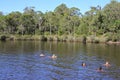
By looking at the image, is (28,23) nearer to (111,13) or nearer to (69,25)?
(69,25)

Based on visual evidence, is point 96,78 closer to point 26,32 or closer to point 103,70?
point 103,70

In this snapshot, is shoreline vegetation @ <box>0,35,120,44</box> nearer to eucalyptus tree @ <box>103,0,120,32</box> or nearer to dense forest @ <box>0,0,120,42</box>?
dense forest @ <box>0,0,120,42</box>

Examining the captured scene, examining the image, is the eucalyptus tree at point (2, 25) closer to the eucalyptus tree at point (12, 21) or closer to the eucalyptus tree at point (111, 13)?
the eucalyptus tree at point (12, 21)

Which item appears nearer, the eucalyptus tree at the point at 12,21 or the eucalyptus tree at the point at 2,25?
the eucalyptus tree at the point at 2,25

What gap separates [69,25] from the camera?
151000 mm

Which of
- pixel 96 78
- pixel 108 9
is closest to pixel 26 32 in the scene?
pixel 108 9

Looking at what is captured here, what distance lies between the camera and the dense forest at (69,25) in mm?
138625

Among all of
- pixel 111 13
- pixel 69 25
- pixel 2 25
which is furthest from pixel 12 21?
pixel 111 13

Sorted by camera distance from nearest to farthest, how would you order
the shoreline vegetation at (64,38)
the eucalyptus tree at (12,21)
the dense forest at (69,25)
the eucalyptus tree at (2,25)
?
the shoreline vegetation at (64,38) → the dense forest at (69,25) → the eucalyptus tree at (2,25) → the eucalyptus tree at (12,21)

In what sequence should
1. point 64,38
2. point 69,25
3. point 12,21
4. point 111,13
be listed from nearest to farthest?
point 64,38 → point 111,13 → point 69,25 → point 12,21

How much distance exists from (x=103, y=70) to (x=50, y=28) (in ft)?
363

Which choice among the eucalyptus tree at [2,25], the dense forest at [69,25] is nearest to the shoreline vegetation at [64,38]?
the dense forest at [69,25]

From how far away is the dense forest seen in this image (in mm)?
138625

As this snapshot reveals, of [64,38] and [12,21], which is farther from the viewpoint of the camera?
[12,21]
